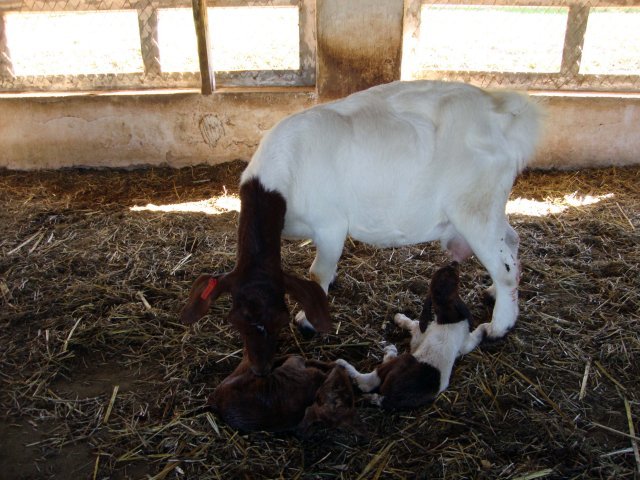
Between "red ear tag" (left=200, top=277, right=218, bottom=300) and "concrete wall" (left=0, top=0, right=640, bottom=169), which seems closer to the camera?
"red ear tag" (left=200, top=277, right=218, bottom=300)

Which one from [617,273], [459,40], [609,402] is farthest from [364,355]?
[459,40]

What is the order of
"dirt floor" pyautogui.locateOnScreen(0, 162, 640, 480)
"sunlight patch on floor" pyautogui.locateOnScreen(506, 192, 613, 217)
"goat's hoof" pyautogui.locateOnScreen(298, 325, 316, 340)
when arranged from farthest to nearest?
1. "sunlight patch on floor" pyautogui.locateOnScreen(506, 192, 613, 217)
2. "goat's hoof" pyautogui.locateOnScreen(298, 325, 316, 340)
3. "dirt floor" pyautogui.locateOnScreen(0, 162, 640, 480)

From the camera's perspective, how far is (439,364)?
11.0 ft

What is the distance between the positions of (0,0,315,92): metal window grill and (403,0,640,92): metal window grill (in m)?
1.46

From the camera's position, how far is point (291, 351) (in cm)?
398

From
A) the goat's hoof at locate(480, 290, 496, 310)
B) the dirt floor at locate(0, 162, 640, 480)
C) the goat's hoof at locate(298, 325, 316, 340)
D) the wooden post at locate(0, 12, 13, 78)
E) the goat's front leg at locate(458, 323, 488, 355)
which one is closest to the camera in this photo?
the dirt floor at locate(0, 162, 640, 480)

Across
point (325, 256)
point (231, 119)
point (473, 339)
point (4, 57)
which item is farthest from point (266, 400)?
point (4, 57)

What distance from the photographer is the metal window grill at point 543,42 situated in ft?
22.8

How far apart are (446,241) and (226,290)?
72.1 inches

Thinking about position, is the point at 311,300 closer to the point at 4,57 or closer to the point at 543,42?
the point at 543,42

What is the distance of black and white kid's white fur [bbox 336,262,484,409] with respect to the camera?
328cm

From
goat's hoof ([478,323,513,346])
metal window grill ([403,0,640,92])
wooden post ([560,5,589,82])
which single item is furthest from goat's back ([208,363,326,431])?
wooden post ([560,5,589,82])

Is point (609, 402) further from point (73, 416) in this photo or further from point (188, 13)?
point (188, 13)

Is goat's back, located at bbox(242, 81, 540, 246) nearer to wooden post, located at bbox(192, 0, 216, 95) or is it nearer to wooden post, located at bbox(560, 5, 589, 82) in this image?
wooden post, located at bbox(192, 0, 216, 95)
